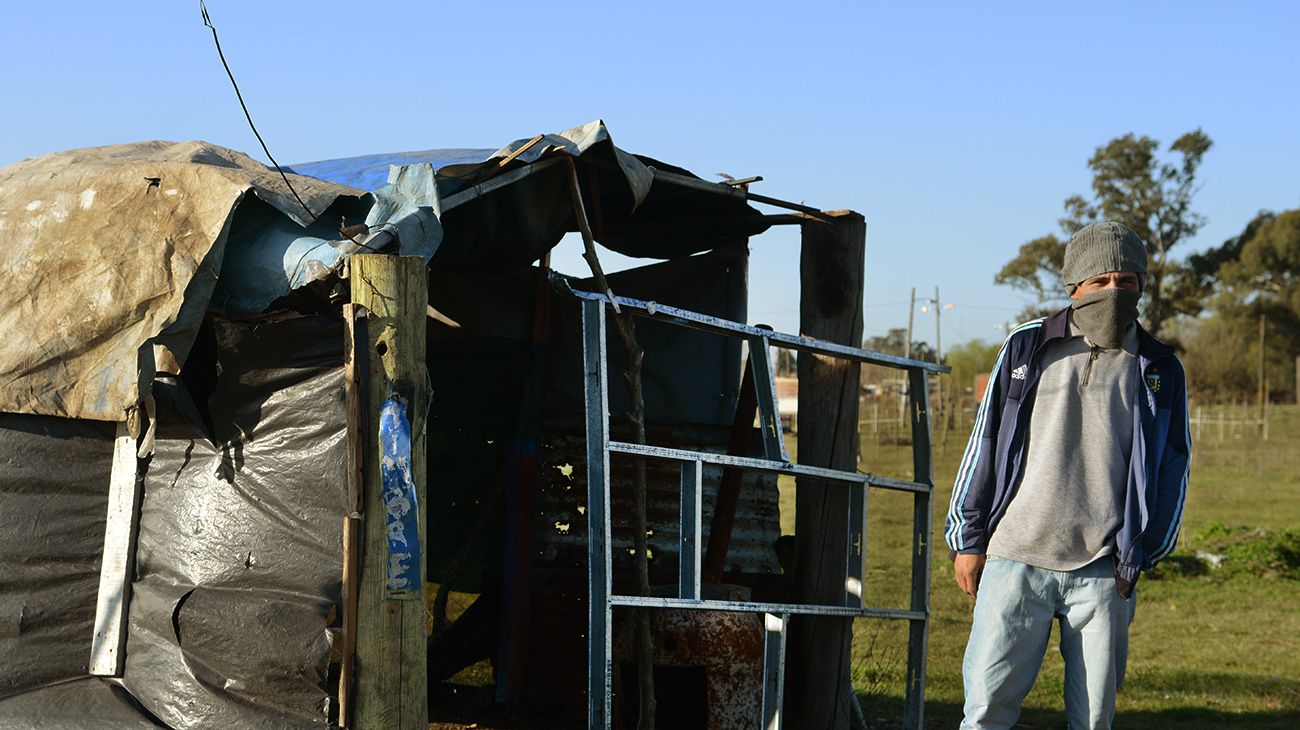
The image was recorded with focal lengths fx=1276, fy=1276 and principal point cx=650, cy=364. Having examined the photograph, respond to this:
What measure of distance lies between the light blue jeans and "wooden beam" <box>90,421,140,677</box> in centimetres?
325

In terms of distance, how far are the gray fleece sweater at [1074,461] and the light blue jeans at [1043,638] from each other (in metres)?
0.07

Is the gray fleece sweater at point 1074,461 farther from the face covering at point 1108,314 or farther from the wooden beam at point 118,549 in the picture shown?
the wooden beam at point 118,549

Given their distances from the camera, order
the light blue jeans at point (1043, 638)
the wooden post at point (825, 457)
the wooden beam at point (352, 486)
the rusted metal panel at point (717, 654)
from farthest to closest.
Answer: the wooden post at point (825, 457)
the rusted metal panel at point (717, 654)
the wooden beam at point (352, 486)
the light blue jeans at point (1043, 638)

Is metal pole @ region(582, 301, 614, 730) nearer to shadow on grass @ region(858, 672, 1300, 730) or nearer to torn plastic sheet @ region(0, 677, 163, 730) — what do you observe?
torn plastic sheet @ region(0, 677, 163, 730)

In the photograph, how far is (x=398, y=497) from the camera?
442 cm

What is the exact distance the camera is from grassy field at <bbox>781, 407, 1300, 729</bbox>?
24.7 feet

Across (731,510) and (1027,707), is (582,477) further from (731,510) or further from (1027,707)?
(1027,707)

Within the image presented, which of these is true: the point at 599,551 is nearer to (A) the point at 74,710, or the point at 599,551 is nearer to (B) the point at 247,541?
(B) the point at 247,541

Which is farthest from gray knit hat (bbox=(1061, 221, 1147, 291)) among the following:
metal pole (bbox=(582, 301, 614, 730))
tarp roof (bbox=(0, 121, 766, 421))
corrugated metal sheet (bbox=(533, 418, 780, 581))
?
corrugated metal sheet (bbox=(533, 418, 780, 581))

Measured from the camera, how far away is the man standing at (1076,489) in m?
3.84

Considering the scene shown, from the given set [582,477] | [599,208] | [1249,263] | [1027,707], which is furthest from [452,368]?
[1249,263]

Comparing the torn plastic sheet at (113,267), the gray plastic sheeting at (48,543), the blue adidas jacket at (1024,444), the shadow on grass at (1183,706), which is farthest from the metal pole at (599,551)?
the shadow on grass at (1183,706)

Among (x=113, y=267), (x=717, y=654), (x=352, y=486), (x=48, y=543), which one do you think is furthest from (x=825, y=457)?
(x=48, y=543)

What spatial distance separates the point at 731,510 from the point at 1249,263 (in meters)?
41.1
